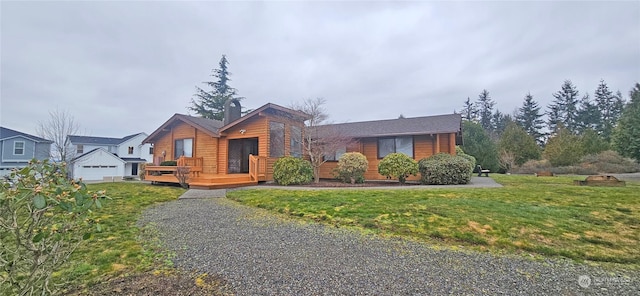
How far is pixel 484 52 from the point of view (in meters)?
18.4

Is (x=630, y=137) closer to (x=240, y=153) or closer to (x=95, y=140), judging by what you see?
(x=240, y=153)

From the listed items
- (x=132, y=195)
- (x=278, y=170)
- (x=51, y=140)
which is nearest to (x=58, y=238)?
→ (x=132, y=195)

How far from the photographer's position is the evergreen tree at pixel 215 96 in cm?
3356

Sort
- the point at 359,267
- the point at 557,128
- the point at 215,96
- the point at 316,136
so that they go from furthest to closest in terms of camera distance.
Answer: the point at 215,96 < the point at 557,128 < the point at 316,136 < the point at 359,267

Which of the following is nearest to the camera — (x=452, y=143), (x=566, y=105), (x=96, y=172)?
(x=452, y=143)

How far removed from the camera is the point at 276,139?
13422mm

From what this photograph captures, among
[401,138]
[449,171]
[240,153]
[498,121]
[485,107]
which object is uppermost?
[485,107]

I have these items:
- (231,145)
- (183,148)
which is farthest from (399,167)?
(183,148)

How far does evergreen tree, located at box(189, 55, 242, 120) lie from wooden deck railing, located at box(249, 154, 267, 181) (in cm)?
2279

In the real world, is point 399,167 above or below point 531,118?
below

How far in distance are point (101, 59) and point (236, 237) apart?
55.0ft

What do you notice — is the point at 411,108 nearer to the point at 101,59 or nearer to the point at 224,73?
the point at 224,73

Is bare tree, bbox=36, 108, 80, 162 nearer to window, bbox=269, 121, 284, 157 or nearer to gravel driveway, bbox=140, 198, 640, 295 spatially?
window, bbox=269, 121, 284, 157

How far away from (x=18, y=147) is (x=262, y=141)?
3113 cm
